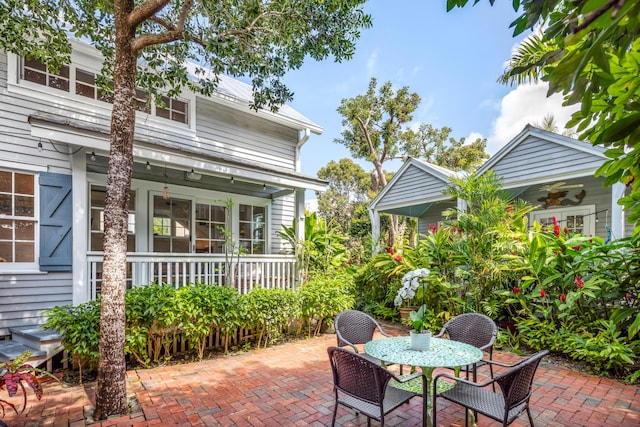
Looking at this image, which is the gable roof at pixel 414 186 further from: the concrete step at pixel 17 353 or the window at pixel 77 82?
the concrete step at pixel 17 353

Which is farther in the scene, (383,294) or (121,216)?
(383,294)

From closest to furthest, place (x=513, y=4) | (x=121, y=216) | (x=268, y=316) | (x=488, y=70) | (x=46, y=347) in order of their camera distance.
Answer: (x=513, y=4)
(x=121, y=216)
(x=46, y=347)
(x=268, y=316)
(x=488, y=70)

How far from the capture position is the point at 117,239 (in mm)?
3396

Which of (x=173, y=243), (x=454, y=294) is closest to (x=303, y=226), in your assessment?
(x=173, y=243)

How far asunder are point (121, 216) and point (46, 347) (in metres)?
2.56

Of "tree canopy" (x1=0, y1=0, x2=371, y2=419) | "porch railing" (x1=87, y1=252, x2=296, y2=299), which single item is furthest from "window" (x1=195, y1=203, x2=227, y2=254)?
"tree canopy" (x1=0, y1=0, x2=371, y2=419)

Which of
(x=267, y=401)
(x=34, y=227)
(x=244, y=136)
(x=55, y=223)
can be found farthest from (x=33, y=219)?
(x=267, y=401)

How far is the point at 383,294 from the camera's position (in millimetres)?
8281

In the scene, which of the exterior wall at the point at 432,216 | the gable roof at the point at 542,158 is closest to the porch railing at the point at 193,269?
the gable roof at the point at 542,158

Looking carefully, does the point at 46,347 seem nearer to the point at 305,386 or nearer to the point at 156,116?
the point at 305,386

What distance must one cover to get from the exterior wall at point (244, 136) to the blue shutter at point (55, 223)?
2968mm

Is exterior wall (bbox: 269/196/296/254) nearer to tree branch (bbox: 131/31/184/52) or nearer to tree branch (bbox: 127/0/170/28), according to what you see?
tree branch (bbox: 131/31/184/52)

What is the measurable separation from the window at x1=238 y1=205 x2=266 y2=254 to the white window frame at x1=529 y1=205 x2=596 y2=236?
24.2ft

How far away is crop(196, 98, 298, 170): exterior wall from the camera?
26.2 ft
